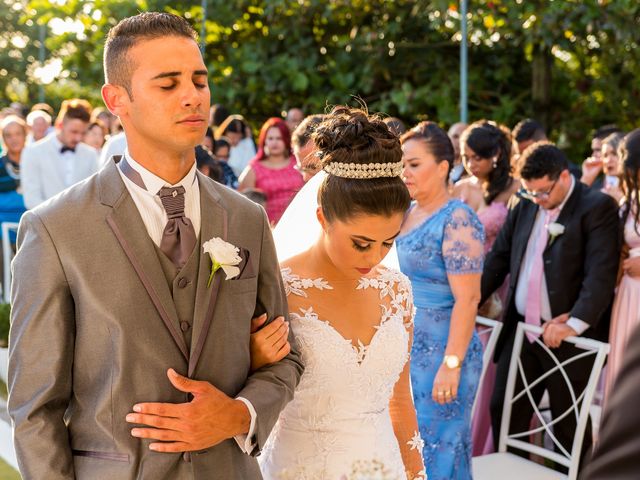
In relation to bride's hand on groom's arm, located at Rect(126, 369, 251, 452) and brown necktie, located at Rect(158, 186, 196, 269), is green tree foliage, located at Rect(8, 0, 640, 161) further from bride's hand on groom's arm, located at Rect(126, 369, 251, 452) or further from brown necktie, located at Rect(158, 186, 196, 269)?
bride's hand on groom's arm, located at Rect(126, 369, 251, 452)

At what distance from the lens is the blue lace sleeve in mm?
4059

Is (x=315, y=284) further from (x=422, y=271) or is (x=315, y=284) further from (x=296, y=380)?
(x=422, y=271)

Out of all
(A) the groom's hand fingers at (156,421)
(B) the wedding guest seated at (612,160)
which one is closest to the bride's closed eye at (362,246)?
(A) the groom's hand fingers at (156,421)

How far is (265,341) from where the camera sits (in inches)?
86.1

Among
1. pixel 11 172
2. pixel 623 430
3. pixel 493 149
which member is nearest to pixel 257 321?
pixel 623 430

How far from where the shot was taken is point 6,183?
9000 mm

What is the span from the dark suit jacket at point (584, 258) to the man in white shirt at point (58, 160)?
4.90 metres

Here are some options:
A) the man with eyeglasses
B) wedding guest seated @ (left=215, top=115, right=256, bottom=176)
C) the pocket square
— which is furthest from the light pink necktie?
wedding guest seated @ (left=215, top=115, right=256, bottom=176)

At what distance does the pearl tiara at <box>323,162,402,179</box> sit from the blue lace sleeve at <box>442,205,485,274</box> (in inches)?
53.3

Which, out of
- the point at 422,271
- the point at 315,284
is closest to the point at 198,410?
the point at 315,284

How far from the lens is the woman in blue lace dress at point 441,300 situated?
406 cm

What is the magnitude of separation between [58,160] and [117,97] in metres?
6.65

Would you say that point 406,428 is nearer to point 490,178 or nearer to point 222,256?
point 222,256

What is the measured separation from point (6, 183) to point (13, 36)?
20972 mm
